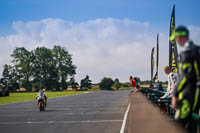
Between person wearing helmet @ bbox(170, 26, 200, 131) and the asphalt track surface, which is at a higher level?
person wearing helmet @ bbox(170, 26, 200, 131)

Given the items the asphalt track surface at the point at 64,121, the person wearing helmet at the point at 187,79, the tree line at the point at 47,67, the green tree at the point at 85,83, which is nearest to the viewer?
the person wearing helmet at the point at 187,79

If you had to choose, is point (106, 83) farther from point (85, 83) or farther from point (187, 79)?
point (187, 79)

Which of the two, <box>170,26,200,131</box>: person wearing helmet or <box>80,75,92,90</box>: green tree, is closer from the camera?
<box>170,26,200,131</box>: person wearing helmet

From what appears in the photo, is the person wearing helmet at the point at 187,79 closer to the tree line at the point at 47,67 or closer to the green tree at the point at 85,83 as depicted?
the tree line at the point at 47,67

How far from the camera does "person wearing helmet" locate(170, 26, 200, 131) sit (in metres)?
3.31

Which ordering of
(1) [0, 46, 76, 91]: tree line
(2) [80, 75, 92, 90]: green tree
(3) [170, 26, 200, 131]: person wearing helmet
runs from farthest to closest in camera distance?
(2) [80, 75, 92, 90]: green tree, (1) [0, 46, 76, 91]: tree line, (3) [170, 26, 200, 131]: person wearing helmet

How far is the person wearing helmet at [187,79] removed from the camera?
3.31 m

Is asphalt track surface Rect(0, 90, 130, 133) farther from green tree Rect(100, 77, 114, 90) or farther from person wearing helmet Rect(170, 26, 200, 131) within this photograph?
green tree Rect(100, 77, 114, 90)

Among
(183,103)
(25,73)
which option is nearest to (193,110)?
(183,103)

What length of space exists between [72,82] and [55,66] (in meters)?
15.2

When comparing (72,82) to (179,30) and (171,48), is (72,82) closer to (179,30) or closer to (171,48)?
(171,48)

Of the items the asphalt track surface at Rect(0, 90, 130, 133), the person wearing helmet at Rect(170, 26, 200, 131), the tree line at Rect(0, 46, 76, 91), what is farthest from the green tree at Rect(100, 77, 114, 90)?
the person wearing helmet at Rect(170, 26, 200, 131)

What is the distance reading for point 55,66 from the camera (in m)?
112

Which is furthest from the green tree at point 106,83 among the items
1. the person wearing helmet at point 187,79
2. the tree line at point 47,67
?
the person wearing helmet at point 187,79
